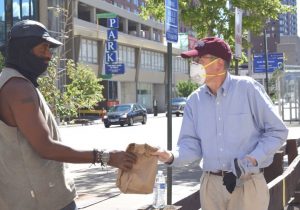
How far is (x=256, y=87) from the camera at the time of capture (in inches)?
151

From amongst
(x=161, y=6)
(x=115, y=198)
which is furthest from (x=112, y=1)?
(x=115, y=198)

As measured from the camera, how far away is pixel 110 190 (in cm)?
986

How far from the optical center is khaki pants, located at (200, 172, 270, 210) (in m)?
3.81

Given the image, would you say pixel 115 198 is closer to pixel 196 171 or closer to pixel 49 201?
pixel 196 171

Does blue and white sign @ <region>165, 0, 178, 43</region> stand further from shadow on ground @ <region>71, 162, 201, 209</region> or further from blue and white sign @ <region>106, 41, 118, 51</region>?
blue and white sign @ <region>106, 41, 118, 51</region>

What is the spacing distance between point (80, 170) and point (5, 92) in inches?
402

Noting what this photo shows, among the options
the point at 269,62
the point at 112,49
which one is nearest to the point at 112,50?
the point at 112,49

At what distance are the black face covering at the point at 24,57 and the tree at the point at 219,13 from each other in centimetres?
1161

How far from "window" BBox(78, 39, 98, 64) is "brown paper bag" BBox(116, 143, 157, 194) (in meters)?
57.4

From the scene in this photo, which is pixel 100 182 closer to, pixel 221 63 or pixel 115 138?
pixel 221 63

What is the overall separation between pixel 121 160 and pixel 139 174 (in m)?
0.16

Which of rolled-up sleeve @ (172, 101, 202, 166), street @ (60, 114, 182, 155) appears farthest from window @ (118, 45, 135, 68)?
rolled-up sleeve @ (172, 101, 202, 166)

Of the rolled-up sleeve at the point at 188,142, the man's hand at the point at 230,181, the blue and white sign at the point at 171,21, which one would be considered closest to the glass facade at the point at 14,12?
the blue and white sign at the point at 171,21

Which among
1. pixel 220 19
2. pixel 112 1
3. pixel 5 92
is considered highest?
pixel 112 1
